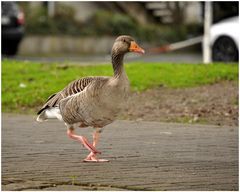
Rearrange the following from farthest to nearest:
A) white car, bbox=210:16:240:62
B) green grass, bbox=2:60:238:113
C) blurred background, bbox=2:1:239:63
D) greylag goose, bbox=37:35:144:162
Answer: blurred background, bbox=2:1:239:63 → white car, bbox=210:16:240:62 → green grass, bbox=2:60:238:113 → greylag goose, bbox=37:35:144:162

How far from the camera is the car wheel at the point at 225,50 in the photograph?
65.4 ft

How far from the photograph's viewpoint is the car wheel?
65.4 ft

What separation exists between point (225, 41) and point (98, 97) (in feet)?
40.5

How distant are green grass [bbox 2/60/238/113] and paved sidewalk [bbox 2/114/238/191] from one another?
176cm

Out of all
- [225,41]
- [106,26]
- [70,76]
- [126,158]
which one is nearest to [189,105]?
[70,76]

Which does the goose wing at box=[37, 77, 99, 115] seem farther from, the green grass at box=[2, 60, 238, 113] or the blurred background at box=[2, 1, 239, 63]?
the blurred background at box=[2, 1, 239, 63]

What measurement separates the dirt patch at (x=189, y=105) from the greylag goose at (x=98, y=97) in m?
3.88

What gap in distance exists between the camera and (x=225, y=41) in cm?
2017

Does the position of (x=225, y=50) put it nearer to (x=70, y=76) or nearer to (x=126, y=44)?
(x=70, y=76)

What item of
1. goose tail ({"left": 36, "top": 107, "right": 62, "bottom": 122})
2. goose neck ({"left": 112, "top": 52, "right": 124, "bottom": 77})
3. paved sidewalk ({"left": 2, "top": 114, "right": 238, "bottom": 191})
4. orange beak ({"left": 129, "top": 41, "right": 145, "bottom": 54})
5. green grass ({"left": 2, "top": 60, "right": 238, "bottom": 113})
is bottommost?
paved sidewalk ({"left": 2, "top": 114, "right": 238, "bottom": 191})

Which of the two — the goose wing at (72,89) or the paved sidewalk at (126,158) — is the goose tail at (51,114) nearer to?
the goose wing at (72,89)

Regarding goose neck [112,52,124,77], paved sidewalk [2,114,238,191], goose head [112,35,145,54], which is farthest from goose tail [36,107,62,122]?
goose head [112,35,145,54]

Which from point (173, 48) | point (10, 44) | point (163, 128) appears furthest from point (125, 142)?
point (173, 48)

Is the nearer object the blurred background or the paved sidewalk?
the paved sidewalk
